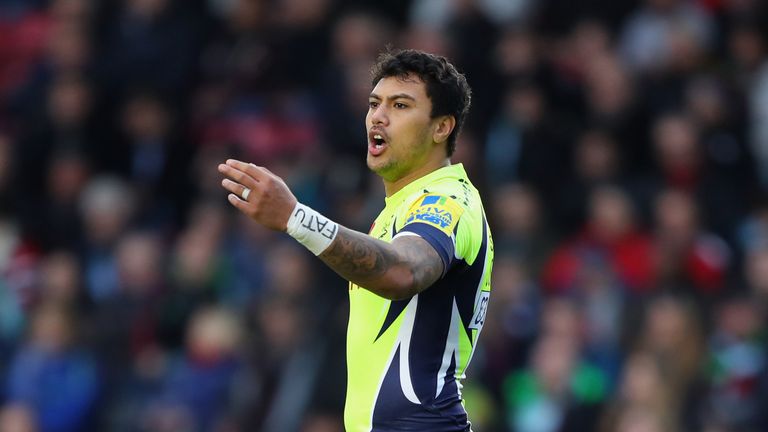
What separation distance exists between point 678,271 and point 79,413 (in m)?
5.65

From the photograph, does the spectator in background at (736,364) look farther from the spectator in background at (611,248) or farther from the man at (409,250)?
the man at (409,250)

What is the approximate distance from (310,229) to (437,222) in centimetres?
63

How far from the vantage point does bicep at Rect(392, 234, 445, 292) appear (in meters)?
5.36

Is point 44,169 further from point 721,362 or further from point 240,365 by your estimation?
point 721,362

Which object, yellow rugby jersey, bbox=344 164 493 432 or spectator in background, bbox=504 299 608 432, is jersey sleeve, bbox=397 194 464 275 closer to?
yellow rugby jersey, bbox=344 164 493 432

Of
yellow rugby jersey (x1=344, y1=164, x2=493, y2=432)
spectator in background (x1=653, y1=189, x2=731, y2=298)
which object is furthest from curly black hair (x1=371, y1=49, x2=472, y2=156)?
spectator in background (x1=653, y1=189, x2=731, y2=298)

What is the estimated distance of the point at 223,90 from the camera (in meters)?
14.9

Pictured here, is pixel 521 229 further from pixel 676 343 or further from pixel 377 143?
pixel 377 143

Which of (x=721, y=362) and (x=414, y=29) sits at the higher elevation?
(x=414, y=29)

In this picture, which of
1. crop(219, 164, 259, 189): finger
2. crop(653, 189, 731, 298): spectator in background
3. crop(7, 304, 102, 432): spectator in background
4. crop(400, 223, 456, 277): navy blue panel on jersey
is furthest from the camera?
crop(7, 304, 102, 432): spectator in background

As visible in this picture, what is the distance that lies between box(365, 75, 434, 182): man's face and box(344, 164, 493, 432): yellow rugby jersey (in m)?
0.22

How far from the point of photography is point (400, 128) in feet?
20.2

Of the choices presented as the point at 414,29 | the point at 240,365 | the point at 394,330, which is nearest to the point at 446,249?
the point at 394,330

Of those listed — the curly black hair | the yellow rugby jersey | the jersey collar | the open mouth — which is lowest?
the yellow rugby jersey
